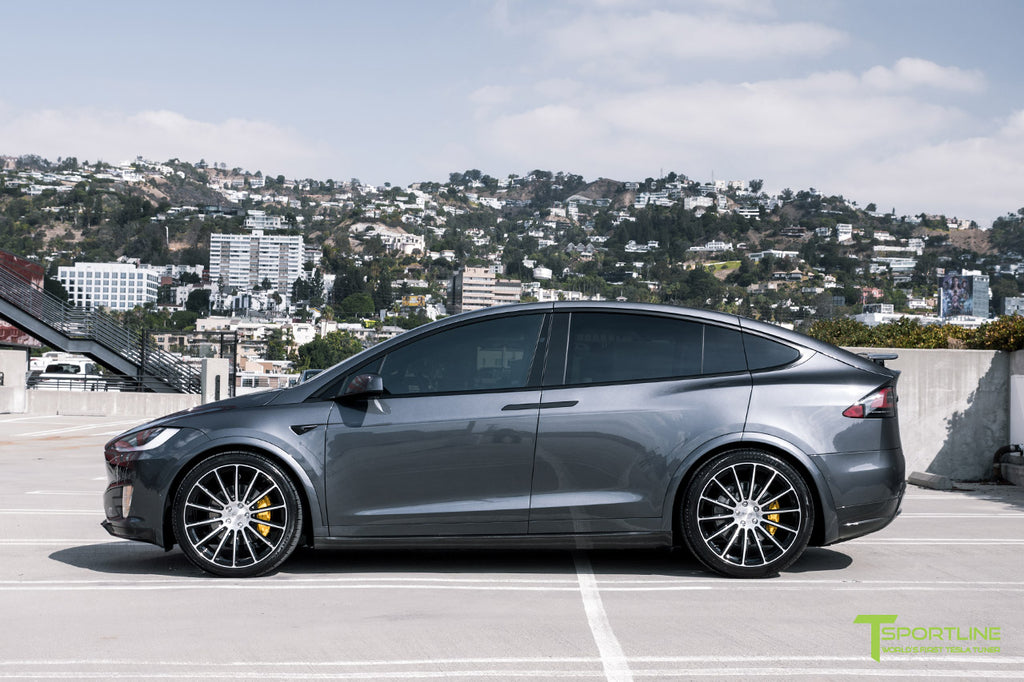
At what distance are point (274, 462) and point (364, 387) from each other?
0.66 m

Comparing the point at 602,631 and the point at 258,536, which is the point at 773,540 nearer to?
the point at 602,631

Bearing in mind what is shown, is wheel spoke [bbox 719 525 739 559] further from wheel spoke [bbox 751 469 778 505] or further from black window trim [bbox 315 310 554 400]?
black window trim [bbox 315 310 554 400]

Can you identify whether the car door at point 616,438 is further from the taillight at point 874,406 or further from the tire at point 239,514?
the tire at point 239,514

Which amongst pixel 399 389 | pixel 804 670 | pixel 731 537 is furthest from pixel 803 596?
pixel 399 389

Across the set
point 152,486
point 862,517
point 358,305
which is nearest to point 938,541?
point 862,517

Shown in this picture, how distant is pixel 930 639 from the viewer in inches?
185

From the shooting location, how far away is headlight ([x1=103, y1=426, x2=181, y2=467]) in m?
6.00

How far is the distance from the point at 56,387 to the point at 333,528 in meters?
28.8

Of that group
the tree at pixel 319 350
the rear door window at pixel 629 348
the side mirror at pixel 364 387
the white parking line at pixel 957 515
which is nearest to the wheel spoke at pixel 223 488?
the side mirror at pixel 364 387

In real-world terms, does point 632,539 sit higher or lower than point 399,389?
lower

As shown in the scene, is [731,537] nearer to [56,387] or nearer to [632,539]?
[632,539]

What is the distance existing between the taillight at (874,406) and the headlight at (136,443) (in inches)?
153

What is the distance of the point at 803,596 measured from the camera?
556 cm

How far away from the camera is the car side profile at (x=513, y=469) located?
5.88 metres
